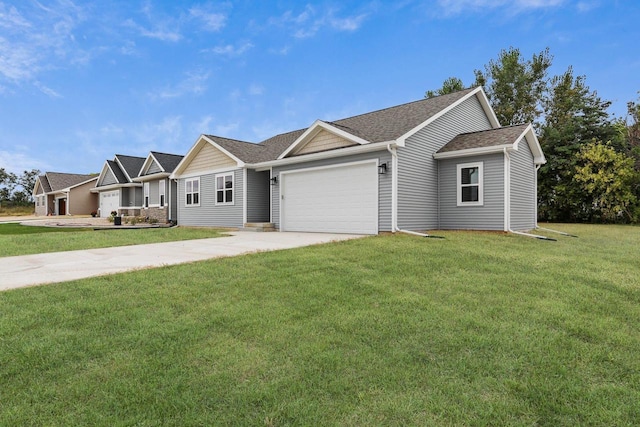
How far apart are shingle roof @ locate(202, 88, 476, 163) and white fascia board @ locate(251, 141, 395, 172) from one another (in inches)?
12.2

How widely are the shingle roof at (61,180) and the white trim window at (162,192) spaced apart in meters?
22.3

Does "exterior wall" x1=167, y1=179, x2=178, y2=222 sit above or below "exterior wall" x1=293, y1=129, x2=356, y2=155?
below

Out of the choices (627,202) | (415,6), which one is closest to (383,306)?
(415,6)

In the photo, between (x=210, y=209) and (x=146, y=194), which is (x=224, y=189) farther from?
(x=146, y=194)

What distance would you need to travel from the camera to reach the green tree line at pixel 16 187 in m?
50.4

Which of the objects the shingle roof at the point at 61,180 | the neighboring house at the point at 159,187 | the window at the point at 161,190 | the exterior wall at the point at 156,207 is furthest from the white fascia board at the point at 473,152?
the shingle roof at the point at 61,180

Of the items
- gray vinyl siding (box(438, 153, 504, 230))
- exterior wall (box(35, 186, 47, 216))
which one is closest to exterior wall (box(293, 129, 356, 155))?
gray vinyl siding (box(438, 153, 504, 230))

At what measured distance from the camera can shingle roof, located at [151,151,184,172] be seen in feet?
75.1

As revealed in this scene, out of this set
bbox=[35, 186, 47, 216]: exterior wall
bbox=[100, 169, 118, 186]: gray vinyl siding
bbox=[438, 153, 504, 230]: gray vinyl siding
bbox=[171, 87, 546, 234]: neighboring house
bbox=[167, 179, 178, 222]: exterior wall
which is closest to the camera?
bbox=[171, 87, 546, 234]: neighboring house

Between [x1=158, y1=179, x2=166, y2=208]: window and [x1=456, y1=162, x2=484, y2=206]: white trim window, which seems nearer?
[x1=456, y1=162, x2=484, y2=206]: white trim window

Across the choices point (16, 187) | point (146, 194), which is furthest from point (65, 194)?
point (16, 187)

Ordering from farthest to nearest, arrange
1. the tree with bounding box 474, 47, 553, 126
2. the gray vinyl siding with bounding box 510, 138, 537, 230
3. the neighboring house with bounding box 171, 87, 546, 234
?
the tree with bounding box 474, 47, 553, 126 → the gray vinyl siding with bounding box 510, 138, 537, 230 → the neighboring house with bounding box 171, 87, 546, 234

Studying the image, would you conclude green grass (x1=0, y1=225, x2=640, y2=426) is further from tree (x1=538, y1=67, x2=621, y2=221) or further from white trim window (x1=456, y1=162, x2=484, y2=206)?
tree (x1=538, y1=67, x2=621, y2=221)

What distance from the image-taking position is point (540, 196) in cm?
2325
